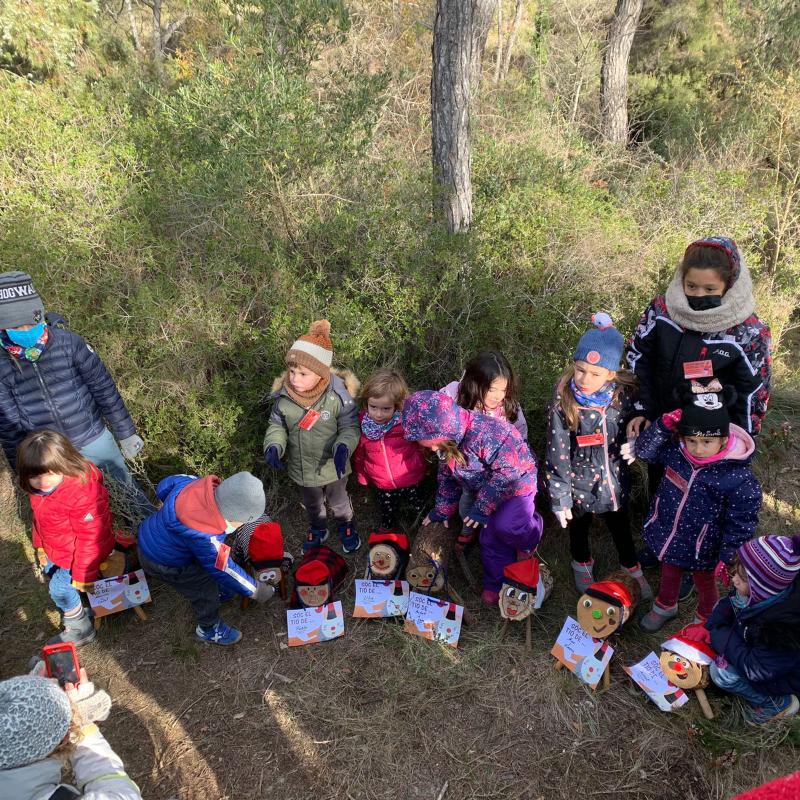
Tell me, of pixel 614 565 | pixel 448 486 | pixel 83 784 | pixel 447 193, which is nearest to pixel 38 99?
pixel 447 193

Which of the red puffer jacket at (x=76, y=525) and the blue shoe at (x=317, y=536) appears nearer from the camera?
the red puffer jacket at (x=76, y=525)

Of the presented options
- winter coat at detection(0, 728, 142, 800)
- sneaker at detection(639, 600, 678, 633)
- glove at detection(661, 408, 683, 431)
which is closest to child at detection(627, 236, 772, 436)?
glove at detection(661, 408, 683, 431)

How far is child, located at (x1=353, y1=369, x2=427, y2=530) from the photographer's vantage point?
351 centimetres

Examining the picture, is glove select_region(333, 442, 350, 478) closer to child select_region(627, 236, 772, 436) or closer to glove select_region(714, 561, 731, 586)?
child select_region(627, 236, 772, 436)

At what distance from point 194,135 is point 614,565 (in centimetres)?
463

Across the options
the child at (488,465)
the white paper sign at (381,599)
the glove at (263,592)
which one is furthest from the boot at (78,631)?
the child at (488,465)

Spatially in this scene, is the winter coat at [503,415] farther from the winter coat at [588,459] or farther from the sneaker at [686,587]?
the sneaker at [686,587]

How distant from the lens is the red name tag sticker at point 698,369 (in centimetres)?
301

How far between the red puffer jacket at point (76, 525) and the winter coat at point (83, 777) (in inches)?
55.6

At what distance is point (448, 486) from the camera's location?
3555mm

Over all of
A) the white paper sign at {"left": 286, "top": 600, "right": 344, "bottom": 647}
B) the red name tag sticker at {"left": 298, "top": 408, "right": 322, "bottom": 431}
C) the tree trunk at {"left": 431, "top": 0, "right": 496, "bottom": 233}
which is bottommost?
the white paper sign at {"left": 286, "top": 600, "right": 344, "bottom": 647}

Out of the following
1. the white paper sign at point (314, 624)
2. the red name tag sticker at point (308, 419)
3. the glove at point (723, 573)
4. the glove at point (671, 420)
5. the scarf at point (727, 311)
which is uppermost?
the scarf at point (727, 311)

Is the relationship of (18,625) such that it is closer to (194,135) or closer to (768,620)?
(194,135)

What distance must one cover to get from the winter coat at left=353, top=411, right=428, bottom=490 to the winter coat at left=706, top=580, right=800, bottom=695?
1.93 metres
